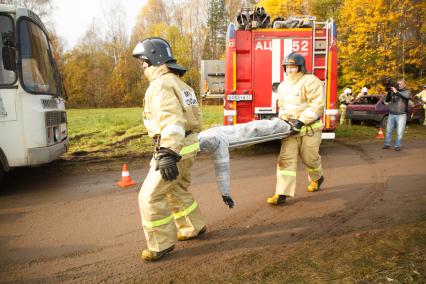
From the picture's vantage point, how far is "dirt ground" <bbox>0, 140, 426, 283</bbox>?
10.3 feet

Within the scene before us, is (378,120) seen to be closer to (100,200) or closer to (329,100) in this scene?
(329,100)

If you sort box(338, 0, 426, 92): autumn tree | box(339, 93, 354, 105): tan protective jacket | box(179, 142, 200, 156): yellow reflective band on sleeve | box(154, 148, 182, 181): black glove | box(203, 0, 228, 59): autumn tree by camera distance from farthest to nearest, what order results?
box(203, 0, 228, 59): autumn tree → box(338, 0, 426, 92): autumn tree → box(339, 93, 354, 105): tan protective jacket → box(179, 142, 200, 156): yellow reflective band on sleeve → box(154, 148, 182, 181): black glove

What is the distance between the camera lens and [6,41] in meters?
5.33

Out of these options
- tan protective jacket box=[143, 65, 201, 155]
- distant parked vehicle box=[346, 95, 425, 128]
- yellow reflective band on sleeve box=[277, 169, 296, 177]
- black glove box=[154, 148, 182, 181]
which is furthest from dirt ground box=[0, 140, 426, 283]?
distant parked vehicle box=[346, 95, 425, 128]

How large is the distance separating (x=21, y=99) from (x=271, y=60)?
5.30m

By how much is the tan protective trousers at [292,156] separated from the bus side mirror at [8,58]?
3.86 metres

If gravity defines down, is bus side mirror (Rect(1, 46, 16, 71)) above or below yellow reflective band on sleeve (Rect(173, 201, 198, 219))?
above

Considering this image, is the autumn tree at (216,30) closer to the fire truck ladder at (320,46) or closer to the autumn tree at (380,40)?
the autumn tree at (380,40)

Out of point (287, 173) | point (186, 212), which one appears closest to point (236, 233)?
point (186, 212)

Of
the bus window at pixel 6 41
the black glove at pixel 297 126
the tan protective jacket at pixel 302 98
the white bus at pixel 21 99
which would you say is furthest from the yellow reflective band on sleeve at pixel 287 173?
the bus window at pixel 6 41

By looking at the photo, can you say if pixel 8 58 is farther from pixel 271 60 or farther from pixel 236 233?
pixel 271 60

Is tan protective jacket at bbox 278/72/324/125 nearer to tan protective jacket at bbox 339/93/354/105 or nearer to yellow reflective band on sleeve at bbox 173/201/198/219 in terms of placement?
yellow reflective band on sleeve at bbox 173/201/198/219

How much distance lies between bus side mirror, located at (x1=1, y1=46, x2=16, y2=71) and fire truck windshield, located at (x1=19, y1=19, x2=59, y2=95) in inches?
7.2

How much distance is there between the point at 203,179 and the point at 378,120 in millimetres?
10335
